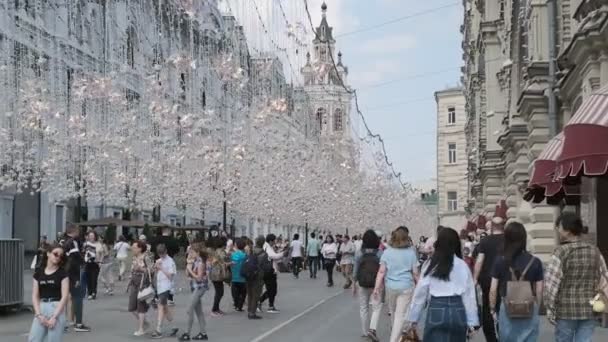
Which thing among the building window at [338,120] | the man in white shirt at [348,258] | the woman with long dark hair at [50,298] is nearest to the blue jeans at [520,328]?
the woman with long dark hair at [50,298]

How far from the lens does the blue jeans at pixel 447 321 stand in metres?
9.16

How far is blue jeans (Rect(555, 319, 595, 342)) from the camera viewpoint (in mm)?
9664

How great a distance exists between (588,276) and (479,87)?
4538 cm

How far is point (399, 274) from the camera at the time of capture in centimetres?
1380

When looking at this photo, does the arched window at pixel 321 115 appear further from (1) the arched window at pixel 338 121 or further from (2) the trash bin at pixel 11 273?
(2) the trash bin at pixel 11 273

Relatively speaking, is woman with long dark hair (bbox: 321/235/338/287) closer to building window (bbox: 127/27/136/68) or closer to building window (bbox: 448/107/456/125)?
building window (bbox: 127/27/136/68)

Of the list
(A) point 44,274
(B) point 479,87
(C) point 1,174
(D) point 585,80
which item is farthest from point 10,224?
(A) point 44,274

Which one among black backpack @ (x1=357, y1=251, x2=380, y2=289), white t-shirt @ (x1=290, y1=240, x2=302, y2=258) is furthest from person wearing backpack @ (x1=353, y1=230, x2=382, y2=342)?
white t-shirt @ (x1=290, y1=240, x2=302, y2=258)

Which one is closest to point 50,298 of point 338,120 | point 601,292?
point 601,292

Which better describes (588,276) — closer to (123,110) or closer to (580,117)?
(580,117)

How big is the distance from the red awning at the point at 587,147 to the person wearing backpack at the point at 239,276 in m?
10.4

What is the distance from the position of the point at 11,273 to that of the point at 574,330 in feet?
42.2

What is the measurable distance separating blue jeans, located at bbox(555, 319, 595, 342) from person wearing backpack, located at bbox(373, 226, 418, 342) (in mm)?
4023

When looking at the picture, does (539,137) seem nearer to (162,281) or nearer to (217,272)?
(217,272)
